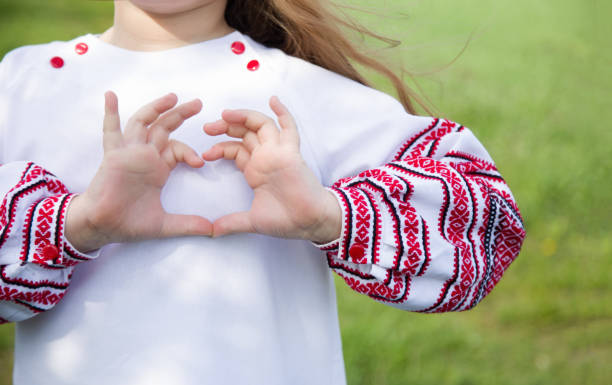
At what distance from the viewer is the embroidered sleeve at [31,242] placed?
142 cm

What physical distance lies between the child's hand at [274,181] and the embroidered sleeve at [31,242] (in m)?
0.29

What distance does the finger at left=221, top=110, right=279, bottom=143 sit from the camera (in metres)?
1.48

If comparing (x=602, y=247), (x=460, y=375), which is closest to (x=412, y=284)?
(x=460, y=375)

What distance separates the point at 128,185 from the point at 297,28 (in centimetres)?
63

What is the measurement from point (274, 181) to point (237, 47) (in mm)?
394

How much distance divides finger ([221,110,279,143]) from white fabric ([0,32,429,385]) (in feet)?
0.34

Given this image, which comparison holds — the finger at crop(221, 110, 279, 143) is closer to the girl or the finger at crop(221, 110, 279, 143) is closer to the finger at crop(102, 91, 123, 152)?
the girl

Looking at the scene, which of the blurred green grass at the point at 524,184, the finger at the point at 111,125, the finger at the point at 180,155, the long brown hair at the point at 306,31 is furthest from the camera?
the blurred green grass at the point at 524,184

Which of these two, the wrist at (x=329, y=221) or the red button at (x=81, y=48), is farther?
the red button at (x=81, y=48)

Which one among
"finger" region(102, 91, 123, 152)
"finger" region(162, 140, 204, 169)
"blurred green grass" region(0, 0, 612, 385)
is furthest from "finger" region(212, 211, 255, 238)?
"blurred green grass" region(0, 0, 612, 385)

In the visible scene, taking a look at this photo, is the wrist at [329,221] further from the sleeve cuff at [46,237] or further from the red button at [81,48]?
the red button at [81,48]

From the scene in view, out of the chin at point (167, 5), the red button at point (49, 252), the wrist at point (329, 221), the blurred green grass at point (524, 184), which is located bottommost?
the blurred green grass at point (524, 184)

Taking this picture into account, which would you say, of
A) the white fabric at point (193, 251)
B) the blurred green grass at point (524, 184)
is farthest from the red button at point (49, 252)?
the blurred green grass at point (524, 184)

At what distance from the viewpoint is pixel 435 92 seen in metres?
5.20
